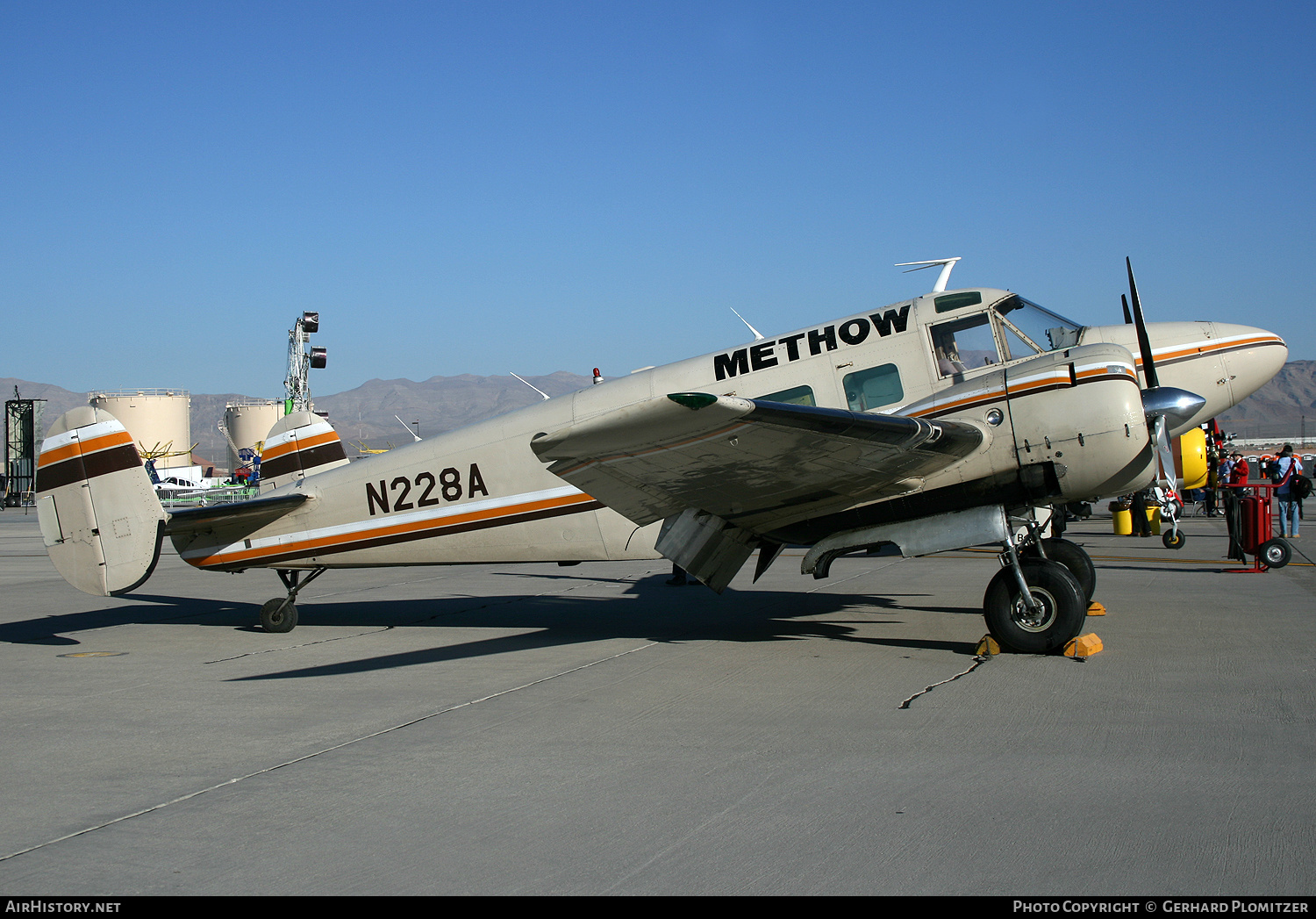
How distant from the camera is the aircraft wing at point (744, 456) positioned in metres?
6.01

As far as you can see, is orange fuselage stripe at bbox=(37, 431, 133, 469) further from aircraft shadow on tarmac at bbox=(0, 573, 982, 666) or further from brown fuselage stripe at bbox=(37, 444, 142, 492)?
aircraft shadow on tarmac at bbox=(0, 573, 982, 666)

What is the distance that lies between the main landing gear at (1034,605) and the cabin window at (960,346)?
68.7 inches

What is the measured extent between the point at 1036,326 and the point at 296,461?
885 centimetres

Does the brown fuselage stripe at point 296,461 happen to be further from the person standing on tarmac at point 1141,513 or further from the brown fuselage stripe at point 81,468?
the person standing on tarmac at point 1141,513

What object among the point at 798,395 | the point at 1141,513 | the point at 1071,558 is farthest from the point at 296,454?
the point at 1141,513

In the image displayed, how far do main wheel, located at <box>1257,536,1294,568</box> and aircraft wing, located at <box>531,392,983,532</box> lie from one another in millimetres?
9543

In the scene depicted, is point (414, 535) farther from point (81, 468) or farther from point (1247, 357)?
point (1247, 357)

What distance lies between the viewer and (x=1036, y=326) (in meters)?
8.68

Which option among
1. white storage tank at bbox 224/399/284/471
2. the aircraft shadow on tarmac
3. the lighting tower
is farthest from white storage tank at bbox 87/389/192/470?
the aircraft shadow on tarmac

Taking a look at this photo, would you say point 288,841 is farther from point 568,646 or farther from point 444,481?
point 444,481

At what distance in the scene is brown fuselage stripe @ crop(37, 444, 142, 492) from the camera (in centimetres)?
1018

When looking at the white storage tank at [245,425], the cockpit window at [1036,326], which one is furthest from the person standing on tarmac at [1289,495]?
the white storage tank at [245,425]
